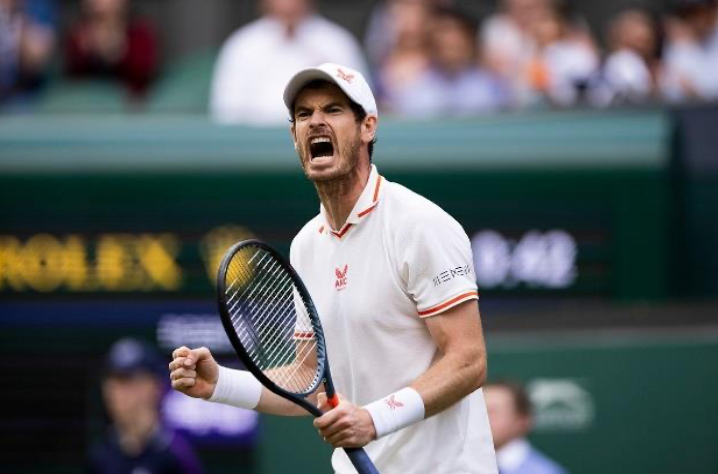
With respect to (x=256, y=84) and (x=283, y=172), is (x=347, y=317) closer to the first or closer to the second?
(x=283, y=172)

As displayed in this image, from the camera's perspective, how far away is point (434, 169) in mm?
8680

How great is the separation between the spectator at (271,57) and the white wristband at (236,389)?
16.9 feet

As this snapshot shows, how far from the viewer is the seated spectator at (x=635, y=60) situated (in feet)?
31.3

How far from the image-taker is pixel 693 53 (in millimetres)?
9797

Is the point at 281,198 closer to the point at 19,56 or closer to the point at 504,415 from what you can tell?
the point at 504,415

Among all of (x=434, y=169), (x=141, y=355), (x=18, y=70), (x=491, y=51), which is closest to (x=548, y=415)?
(x=434, y=169)

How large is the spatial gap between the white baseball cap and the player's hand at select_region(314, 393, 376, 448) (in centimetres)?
85

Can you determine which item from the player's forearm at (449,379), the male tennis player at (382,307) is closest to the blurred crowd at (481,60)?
the male tennis player at (382,307)

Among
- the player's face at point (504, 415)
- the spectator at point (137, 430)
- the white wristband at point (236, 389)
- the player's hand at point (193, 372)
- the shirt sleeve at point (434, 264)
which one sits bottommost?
the spectator at point (137, 430)

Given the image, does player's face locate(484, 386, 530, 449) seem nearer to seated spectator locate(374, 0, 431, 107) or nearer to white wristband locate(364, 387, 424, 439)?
white wristband locate(364, 387, 424, 439)

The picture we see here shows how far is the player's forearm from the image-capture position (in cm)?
421

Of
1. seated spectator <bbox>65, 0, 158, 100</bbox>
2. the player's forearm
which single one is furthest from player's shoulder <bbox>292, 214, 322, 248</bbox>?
seated spectator <bbox>65, 0, 158, 100</bbox>

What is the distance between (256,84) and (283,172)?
1.14 meters

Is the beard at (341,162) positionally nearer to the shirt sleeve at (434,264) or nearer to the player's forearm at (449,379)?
the shirt sleeve at (434,264)
